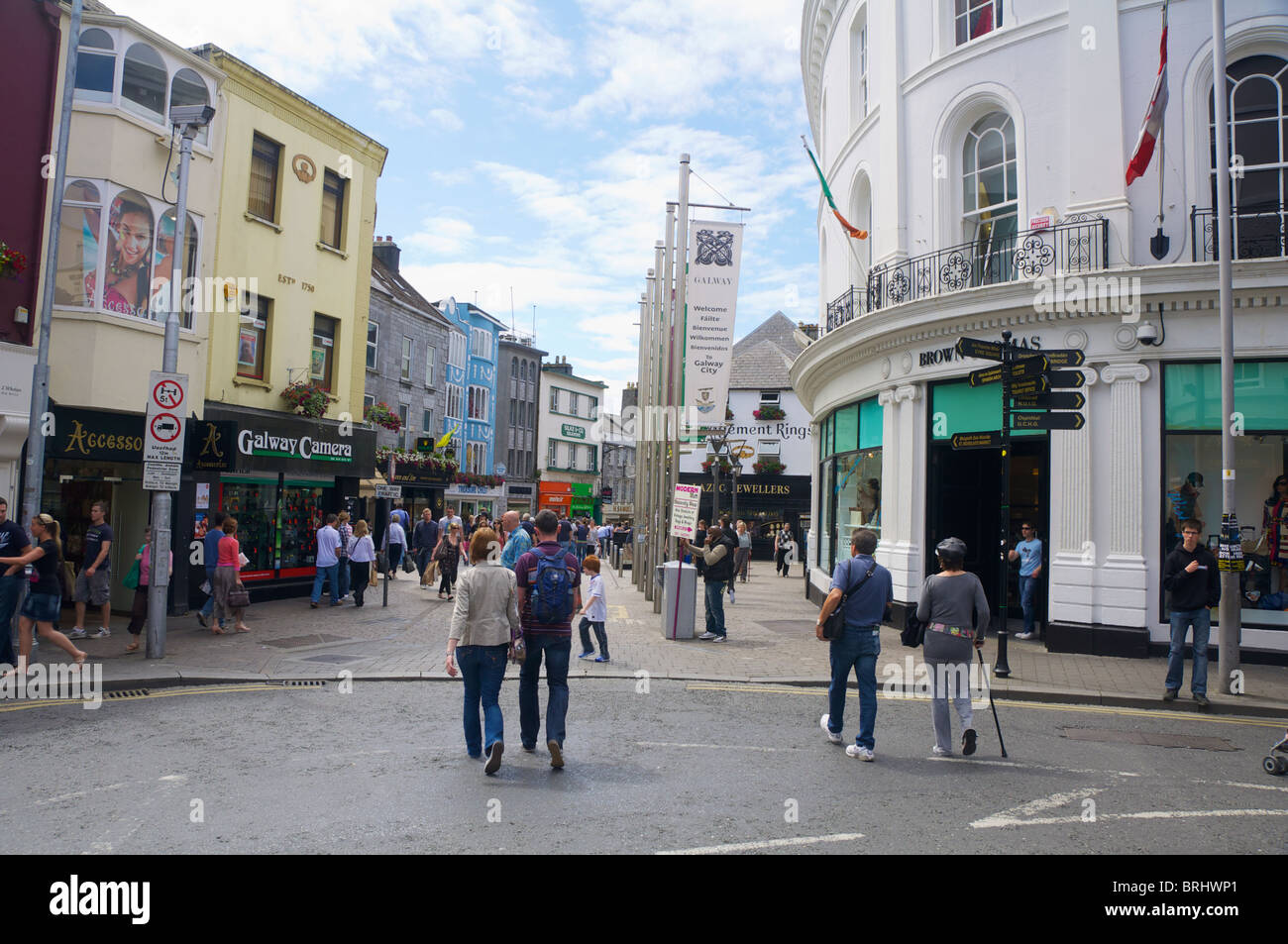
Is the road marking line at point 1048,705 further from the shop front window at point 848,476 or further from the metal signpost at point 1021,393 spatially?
the shop front window at point 848,476

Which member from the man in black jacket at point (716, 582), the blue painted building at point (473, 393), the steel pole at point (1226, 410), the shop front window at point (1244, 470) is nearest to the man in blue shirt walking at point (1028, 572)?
the shop front window at point (1244, 470)

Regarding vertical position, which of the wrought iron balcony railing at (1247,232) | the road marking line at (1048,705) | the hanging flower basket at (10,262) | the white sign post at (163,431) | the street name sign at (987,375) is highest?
the wrought iron balcony railing at (1247,232)

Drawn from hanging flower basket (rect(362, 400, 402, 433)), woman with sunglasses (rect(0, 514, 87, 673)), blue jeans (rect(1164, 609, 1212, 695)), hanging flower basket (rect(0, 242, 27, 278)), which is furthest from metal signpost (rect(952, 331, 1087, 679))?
hanging flower basket (rect(362, 400, 402, 433))

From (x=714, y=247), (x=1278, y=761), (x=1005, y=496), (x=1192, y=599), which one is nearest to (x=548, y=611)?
(x=1278, y=761)

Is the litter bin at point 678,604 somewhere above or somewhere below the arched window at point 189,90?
below

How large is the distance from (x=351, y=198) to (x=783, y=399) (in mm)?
30160

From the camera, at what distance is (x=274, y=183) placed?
18.1 meters

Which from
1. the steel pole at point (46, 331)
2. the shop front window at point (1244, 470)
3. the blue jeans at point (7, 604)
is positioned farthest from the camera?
the shop front window at point (1244, 470)

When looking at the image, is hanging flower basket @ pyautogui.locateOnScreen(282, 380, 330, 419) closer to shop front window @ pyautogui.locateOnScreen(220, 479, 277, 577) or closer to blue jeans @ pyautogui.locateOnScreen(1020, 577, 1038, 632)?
shop front window @ pyautogui.locateOnScreen(220, 479, 277, 577)

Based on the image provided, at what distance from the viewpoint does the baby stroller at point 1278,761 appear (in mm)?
6668

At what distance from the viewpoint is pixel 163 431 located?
11430 millimetres

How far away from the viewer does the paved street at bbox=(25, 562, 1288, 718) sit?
10141 mm

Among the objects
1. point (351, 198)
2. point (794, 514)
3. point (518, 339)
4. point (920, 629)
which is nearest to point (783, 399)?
point (794, 514)

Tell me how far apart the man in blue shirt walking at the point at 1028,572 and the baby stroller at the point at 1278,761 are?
7.53m
